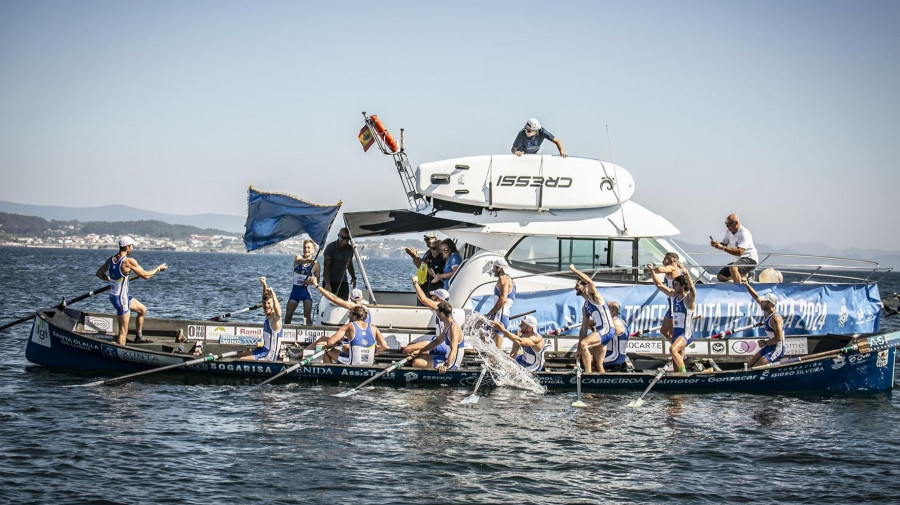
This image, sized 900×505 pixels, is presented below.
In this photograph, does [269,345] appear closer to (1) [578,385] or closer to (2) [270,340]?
(2) [270,340]

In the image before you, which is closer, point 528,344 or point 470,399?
point 470,399

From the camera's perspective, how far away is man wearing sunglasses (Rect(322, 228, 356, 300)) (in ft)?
59.1

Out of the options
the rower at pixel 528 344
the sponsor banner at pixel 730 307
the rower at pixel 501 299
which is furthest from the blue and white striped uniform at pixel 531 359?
the sponsor banner at pixel 730 307

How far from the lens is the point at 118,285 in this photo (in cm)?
1655

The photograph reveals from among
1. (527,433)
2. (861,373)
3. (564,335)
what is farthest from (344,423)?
(861,373)

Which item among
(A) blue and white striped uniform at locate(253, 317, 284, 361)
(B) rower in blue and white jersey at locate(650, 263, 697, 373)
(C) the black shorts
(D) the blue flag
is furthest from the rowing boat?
(D) the blue flag

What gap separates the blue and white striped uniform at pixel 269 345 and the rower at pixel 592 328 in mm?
5516

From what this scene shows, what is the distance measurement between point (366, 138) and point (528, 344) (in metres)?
5.62

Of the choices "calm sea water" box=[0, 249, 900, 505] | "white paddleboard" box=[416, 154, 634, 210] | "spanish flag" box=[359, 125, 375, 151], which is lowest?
"calm sea water" box=[0, 249, 900, 505]

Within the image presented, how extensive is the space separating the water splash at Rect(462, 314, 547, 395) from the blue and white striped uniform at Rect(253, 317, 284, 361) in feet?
11.4

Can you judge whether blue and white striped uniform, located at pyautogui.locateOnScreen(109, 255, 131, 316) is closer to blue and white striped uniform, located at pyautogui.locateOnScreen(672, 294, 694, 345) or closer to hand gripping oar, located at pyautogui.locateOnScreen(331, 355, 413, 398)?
hand gripping oar, located at pyautogui.locateOnScreen(331, 355, 413, 398)

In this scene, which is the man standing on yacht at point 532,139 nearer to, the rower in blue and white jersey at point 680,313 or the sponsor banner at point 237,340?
the rower in blue and white jersey at point 680,313

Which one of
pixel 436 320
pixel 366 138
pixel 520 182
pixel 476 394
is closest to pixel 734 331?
pixel 520 182

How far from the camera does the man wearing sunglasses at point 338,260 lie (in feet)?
59.1
